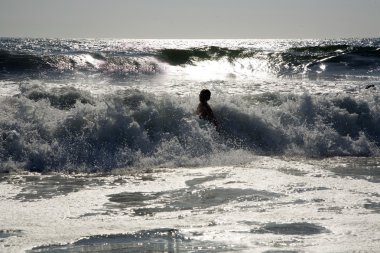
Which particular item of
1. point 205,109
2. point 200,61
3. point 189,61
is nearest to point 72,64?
point 189,61

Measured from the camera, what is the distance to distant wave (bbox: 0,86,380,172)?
922 cm

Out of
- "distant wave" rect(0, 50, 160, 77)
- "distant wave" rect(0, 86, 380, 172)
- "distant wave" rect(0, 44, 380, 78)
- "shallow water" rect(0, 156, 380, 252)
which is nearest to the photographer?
"shallow water" rect(0, 156, 380, 252)

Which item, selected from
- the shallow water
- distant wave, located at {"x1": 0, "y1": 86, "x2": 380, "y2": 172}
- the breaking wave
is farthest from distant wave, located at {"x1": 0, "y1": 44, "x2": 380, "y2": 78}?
the shallow water

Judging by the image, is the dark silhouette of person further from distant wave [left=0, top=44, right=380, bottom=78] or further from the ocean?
distant wave [left=0, top=44, right=380, bottom=78]

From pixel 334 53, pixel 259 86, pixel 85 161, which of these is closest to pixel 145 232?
pixel 85 161

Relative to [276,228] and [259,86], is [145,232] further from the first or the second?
[259,86]

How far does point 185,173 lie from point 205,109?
3119mm

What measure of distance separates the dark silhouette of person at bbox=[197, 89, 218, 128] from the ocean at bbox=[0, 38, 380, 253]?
0.19 metres

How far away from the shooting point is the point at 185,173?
8141 mm

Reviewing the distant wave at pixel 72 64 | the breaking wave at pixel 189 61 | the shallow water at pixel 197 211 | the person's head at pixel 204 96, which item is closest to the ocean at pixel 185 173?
the shallow water at pixel 197 211

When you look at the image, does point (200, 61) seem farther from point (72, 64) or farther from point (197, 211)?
point (197, 211)

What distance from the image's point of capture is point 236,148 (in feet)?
34.3

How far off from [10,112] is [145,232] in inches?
246

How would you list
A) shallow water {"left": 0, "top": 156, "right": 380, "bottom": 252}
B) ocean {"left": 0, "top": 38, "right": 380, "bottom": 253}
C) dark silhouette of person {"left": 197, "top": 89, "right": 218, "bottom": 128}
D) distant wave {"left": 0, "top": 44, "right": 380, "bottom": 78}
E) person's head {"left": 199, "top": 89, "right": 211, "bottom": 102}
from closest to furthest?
shallow water {"left": 0, "top": 156, "right": 380, "bottom": 252} < ocean {"left": 0, "top": 38, "right": 380, "bottom": 253} < dark silhouette of person {"left": 197, "top": 89, "right": 218, "bottom": 128} < person's head {"left": 199, "top": 89, "right": 211, "bottom": 102} < distant wave {"left": 0, "top": 44, "right": 380, "bottom": 78}
